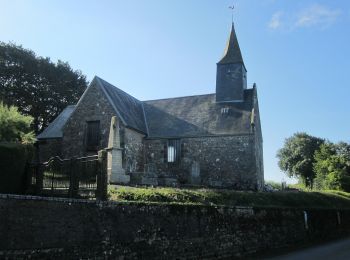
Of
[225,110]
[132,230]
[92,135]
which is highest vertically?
[225,110]

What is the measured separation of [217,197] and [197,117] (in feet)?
50.3

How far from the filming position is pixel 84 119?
99.0 feet

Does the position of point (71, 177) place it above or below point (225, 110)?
below

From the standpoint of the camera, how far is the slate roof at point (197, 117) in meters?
31.1

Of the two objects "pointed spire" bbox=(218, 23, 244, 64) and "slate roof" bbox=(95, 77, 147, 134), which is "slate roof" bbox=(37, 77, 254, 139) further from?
"pointed spire" bbox=(218, 23, 244, 64)

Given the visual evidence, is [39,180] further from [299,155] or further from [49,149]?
[299,155]

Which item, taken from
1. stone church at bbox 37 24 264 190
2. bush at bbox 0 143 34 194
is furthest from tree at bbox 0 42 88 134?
bush at bbox 0 143 34 194

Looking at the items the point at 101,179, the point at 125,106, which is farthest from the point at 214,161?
the point at 101,179

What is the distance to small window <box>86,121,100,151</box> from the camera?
29.5 metres

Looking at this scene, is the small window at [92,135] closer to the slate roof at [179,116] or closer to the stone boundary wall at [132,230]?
the slate roof at [179,116]

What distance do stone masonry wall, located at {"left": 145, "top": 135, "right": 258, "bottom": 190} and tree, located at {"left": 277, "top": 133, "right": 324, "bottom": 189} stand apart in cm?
3606

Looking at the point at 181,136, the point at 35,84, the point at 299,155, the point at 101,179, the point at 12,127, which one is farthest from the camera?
the point at 299,155

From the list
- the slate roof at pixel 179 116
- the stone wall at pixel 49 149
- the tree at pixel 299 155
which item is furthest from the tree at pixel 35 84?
the tree at pixel 299 155

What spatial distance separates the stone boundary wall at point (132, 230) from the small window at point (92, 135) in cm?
1460
